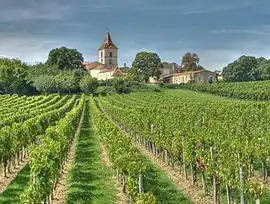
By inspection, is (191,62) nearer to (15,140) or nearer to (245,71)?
(245,71)

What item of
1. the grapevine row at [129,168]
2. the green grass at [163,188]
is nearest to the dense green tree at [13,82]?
the grapevine row at [129,168]

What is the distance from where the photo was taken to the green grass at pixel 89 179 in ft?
54.7

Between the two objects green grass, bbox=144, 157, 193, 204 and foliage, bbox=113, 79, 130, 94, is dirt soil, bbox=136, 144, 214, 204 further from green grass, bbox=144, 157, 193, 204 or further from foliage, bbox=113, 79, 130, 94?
foliage, bbox=113, 79, 130, 94

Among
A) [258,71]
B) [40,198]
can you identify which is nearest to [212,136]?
[40,198]

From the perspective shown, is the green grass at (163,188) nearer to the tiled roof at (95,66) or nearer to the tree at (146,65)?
the tree at (146,65)

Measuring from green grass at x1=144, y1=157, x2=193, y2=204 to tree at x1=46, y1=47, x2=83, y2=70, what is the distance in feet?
368

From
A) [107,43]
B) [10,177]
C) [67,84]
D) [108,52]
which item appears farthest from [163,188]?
[107,43]

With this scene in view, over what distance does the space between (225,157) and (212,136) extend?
19.0 ft

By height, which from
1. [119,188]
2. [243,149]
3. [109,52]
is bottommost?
[119,188]

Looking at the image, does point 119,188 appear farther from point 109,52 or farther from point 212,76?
point 109,52

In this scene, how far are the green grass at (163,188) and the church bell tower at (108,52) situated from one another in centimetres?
15275

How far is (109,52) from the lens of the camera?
173m

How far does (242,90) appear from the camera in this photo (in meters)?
87.9

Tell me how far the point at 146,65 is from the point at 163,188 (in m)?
109
